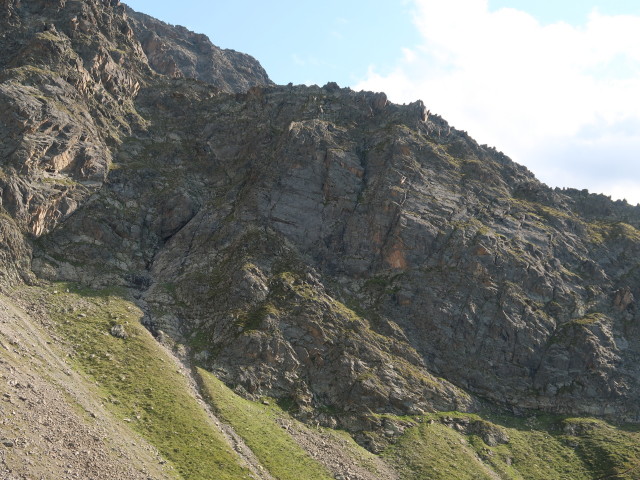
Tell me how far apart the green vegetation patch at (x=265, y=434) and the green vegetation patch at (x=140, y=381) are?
12.1ft

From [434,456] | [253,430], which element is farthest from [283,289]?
[434,456]

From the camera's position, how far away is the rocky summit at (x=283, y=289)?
204 feet

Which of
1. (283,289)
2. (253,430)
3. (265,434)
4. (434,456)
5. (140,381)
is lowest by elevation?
(140,381)

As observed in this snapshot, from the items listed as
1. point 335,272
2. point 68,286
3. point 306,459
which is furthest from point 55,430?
→ point 335,272

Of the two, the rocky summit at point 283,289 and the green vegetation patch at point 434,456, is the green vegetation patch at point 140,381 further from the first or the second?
the green vegetation patch at point 434,456

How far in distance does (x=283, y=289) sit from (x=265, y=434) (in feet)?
107

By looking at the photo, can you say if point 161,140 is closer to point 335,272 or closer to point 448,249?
point 335,272

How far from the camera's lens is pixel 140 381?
6469 centimetres

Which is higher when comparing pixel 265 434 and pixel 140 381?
pixel 265 434

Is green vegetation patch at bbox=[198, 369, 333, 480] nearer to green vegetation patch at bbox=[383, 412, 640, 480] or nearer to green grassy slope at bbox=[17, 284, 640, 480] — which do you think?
green grassy slope at bbox=[17, 284, 640, 480]

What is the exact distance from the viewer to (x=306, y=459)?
208 feet

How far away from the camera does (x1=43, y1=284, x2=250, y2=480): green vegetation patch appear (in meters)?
55.7

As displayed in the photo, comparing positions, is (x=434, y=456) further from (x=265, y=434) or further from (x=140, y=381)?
(x=140, y=381)

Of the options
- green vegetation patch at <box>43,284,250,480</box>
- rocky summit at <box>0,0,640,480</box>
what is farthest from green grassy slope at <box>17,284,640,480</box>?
rocky summit at <box>0,0,640,480</box>
